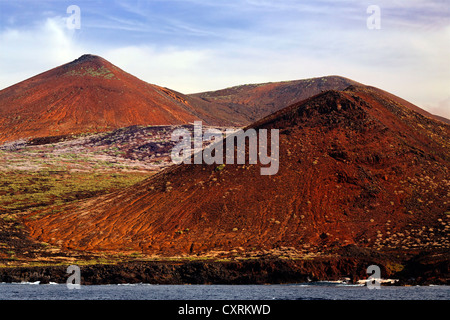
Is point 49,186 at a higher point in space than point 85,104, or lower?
lower

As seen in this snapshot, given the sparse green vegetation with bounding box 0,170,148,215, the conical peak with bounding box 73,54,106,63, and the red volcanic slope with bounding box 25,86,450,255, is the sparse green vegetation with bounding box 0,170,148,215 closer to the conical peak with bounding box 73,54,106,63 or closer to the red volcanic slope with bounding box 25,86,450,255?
the red volcanic slope with bounding box 25,86,450,255

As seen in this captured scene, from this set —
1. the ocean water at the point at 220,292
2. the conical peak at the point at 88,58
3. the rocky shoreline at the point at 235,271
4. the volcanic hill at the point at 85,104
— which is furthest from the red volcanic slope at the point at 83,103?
the ocean water at the point at 220,292

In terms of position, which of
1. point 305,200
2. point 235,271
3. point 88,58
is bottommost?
point 235,271

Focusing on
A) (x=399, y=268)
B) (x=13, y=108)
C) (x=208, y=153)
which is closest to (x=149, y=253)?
(x=208, y=153)

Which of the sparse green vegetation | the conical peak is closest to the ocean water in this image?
the sparse green vegetation

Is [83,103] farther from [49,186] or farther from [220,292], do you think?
[220,292]

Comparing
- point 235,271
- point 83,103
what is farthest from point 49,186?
point 83,103
